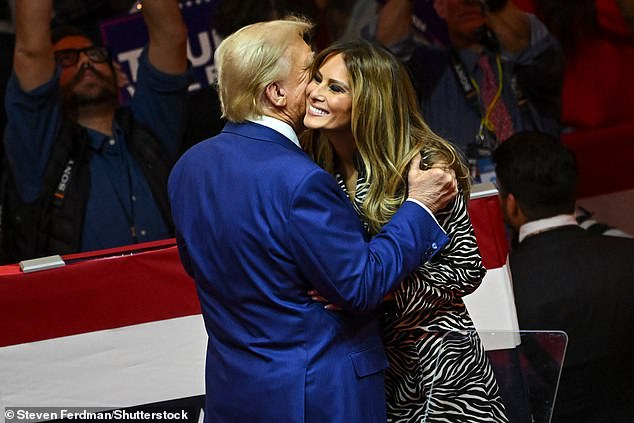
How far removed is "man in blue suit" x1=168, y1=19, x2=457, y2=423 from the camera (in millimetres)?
2795

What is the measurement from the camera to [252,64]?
9.49 feet

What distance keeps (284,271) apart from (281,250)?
0.06m

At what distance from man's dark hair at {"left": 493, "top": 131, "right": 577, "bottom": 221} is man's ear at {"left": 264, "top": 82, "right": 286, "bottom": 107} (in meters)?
1.71

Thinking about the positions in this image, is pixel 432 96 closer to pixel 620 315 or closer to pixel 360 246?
pixel 620 315

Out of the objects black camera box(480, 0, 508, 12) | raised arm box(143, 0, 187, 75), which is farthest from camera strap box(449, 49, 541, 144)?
raised arm box(143, 0, 187, 75)

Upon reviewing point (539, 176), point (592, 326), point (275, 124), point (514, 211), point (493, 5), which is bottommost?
point (592, 326)

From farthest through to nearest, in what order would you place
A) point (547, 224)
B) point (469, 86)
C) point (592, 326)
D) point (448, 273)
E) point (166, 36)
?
point (469, 86) < point (166, 36) < point (547, 224) < point (592, 326) < point (448, 273)

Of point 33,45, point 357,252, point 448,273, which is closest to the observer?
point 357,252

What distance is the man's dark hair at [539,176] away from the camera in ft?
14.4

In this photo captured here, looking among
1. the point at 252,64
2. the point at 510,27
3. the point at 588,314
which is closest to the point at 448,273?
the point at 252,64

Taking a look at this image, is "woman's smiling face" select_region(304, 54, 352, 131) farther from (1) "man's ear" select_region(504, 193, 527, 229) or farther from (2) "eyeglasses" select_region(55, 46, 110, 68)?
(2) "eyeglasses" select_region(55, 46, 110, 68)

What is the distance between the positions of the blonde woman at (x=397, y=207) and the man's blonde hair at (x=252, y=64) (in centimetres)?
13

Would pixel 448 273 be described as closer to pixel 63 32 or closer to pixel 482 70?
pixel 482 70

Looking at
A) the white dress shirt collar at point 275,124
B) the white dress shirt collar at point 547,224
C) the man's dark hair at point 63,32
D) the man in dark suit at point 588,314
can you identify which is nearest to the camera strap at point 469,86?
the white dress shirt collar at point 547,224
